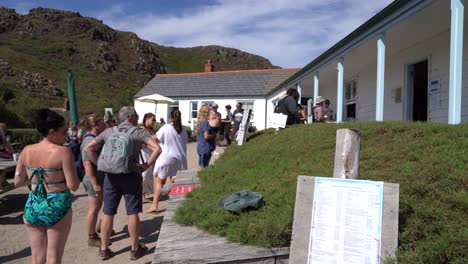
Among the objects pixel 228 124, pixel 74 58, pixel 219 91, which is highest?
pixel 74 58

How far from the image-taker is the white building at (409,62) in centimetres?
615

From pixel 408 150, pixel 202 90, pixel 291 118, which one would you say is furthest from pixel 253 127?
pixel 408 150

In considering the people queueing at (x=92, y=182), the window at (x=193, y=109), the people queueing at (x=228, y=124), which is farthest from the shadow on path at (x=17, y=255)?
the window at (x=193, y=109)

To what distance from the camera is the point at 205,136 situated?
7.79m

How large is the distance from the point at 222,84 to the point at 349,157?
24445 mm

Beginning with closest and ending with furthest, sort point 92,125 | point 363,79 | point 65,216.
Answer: point 65,216 < point 92,125 < point 363,79

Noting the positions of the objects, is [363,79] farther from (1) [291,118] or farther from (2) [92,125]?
(2) [92,125]

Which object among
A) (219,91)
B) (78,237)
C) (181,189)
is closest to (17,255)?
(78,237)

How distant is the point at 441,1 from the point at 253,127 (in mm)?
17031

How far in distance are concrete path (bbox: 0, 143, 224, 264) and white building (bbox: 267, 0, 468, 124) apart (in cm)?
507

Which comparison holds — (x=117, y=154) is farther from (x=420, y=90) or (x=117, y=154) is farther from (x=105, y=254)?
(x=420, y=90)

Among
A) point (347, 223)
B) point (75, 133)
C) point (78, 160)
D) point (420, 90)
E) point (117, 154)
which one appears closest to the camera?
point (347, 223)

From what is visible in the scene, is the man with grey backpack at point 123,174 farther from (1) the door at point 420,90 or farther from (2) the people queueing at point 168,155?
(1) the door at point 420,90

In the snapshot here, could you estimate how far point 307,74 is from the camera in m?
15.0
